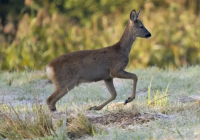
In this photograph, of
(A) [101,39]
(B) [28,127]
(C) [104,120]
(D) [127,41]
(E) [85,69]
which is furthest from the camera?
(A) [101,39]

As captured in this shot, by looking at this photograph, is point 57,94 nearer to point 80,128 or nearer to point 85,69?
point 85,69

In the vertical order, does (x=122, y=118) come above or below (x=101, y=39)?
below

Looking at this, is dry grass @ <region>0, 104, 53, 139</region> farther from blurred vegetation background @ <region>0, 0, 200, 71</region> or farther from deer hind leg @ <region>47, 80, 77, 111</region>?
blurred vegetation background @ <region>0, 0, 200, 71</region>

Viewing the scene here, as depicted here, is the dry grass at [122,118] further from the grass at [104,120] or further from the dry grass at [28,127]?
the dry grass at [28,127]

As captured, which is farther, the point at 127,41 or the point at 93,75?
the point at 127,41

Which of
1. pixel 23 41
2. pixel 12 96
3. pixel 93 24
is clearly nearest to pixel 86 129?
pixel 12 96

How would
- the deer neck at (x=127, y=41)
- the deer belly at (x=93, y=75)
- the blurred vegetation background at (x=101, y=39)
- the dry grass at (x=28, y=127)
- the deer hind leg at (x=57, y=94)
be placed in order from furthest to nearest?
the blurred vegetation background at (x=101, y=39) < the deer neck at (x=127, y=41) < the deer belly at (x=93, y=75) < the deer hind leg at (x=57, y=94) < the dry grass at (x=28, y=127)

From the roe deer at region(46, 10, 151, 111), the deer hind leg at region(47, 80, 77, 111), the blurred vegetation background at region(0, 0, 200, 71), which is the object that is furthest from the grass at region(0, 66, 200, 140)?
the blurred vegetation background at region(0, 0, 200, 71)

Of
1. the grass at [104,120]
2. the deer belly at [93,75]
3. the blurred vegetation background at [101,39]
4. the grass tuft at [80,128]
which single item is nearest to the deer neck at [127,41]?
the deer belly at [93,75]

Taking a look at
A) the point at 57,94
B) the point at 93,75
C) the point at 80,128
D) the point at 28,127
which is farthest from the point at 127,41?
the point at 28,127

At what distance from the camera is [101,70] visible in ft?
23.1

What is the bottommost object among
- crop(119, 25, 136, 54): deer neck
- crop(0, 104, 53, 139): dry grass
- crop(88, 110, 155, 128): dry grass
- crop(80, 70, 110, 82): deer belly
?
crop(88, 110, 155, 128): dry grass

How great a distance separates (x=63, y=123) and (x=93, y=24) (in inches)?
476

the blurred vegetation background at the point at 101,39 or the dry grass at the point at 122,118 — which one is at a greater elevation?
the blurred vegetation background at the point at 101,39
